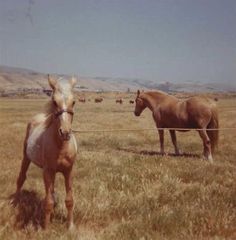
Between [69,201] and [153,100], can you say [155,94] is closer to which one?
[153,100]

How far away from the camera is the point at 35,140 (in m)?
7.16

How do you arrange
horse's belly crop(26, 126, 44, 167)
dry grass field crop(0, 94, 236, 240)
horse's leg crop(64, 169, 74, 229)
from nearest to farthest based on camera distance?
dry grass field crop(0, 94, 236, 240) < horse's leg crop(64, 169, 74, 229) < horse's belly crop(26, 126, 44, 167)

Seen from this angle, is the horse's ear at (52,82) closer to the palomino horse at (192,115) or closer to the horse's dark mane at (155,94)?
the palomino horse at (192,115)

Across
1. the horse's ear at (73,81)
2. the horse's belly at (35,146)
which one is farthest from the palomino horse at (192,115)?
the horse's ear at (73,81)

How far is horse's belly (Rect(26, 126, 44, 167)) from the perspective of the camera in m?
6.88

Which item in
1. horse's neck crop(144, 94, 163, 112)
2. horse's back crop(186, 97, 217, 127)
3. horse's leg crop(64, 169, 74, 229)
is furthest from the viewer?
horse's neck crop(144, 94, 163, 112)

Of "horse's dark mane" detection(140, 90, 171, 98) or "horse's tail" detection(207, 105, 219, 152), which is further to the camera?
"horse's dark mane" detection(140, 90, 171, 98)

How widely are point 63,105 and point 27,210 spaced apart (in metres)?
2.36

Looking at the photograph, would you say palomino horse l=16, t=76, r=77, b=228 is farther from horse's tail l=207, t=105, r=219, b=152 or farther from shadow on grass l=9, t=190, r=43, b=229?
horse's tail l=207, t=105, r=219, b=152

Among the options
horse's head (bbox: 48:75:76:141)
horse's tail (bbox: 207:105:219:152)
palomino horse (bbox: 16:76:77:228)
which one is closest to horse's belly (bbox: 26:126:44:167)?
palomino horse (bbox: 16:76:77:228)

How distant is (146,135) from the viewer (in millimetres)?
21844

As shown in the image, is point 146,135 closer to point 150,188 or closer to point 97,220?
point 150,188

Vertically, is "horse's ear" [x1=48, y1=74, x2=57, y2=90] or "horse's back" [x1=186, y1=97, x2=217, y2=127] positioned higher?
"horse's ear" [x1=48, y1=74, x2=57, y2=90]

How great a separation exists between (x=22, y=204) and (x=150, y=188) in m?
2.79
